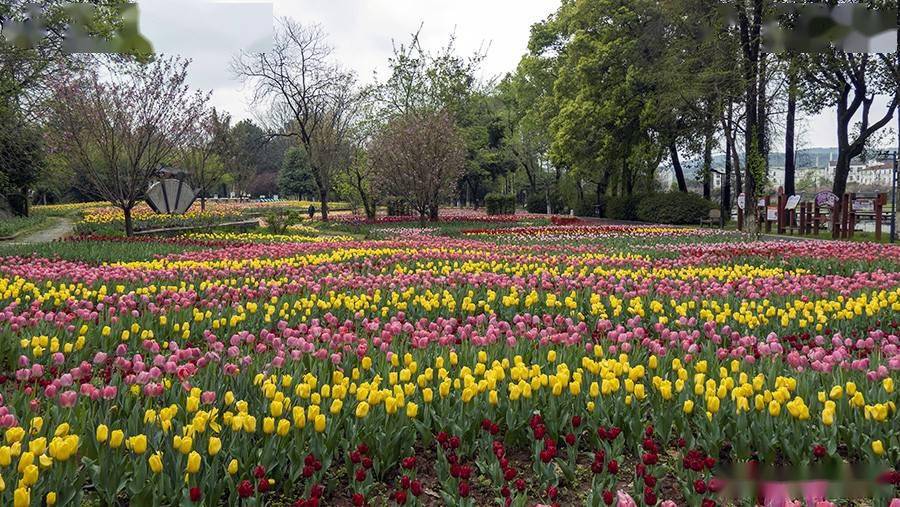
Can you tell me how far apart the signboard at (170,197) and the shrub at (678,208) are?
21.5 metres

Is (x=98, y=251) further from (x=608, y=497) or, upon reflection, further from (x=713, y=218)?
(x=713, y=218)

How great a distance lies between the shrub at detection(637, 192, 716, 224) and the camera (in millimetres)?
30169

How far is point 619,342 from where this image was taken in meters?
4.72

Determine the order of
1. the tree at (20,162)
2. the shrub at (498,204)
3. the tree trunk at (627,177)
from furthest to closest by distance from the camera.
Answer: the shrub at (498,204) → the tree trunk at (627,177) → the tree at (20,162)

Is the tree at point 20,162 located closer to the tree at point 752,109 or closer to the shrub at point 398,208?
the shrub at point 398,208

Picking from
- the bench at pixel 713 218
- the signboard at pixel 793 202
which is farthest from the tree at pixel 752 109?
the bench at pixel 713 218

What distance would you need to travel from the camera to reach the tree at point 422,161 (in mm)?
26594

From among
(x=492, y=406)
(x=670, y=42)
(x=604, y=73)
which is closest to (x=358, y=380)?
(x=492, y=406)

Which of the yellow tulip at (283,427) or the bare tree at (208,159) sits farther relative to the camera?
the bare tree at (208,159)

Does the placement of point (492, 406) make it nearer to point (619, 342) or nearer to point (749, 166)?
point (619, 342)

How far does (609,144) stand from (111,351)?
30.8 metres

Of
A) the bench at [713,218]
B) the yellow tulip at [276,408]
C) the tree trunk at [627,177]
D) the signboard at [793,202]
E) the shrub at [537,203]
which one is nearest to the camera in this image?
the yellow tulip at [276,408]

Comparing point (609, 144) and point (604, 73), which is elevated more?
point (604, 73)

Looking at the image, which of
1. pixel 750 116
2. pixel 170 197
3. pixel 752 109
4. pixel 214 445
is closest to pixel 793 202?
pixel 750 116
